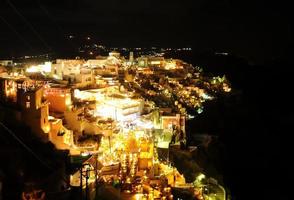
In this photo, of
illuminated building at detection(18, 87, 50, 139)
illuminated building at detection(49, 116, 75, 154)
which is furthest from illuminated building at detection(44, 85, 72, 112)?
illuminated building at detection(18, 87, 50, 139)

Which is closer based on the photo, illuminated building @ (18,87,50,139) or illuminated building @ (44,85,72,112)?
illuminated building @ (18,87,50,139)

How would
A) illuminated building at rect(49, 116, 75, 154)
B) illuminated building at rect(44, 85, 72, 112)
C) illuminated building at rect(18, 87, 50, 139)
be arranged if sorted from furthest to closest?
illuminated building at rect(44, 85, 72, 112) → illuminated building at rect(49, 116, 75, 154) → illuminated building at rect(18, 87, 50, 139)

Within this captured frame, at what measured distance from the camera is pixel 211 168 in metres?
25.1

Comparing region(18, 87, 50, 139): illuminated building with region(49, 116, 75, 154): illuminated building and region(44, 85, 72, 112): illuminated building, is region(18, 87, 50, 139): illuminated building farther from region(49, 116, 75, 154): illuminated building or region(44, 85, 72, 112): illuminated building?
region(44, 85, 72, 112): illuminated building

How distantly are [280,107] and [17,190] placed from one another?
149 ft

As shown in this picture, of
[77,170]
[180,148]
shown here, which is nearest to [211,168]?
[180,148]

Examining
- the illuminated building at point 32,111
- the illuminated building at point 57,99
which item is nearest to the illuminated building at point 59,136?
the illuminated building at point 32,111

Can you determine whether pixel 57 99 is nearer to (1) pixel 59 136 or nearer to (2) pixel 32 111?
(1) pixel 59 136

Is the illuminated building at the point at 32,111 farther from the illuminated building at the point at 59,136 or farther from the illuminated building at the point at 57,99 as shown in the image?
the illuminated building at the point at 57,99

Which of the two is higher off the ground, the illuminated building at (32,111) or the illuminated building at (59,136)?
the illuminated building at (32,111)

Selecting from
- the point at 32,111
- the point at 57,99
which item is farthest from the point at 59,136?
the point at 57,99

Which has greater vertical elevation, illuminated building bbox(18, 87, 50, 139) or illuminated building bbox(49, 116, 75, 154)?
illuminated building bbox(18, 87, 50, 139)

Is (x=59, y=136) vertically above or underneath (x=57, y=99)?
underneath

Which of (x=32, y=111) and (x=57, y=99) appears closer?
(x=32, y=111)
